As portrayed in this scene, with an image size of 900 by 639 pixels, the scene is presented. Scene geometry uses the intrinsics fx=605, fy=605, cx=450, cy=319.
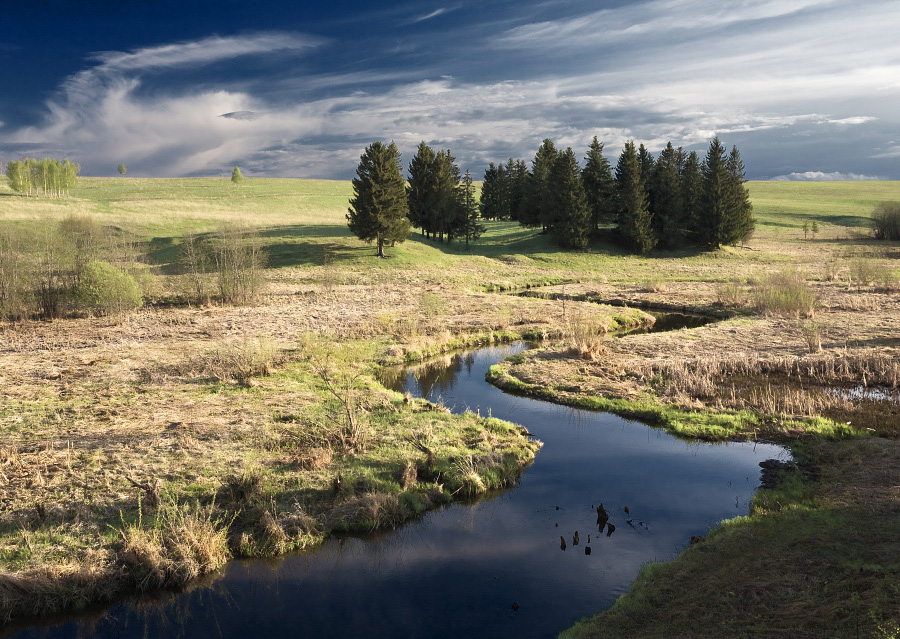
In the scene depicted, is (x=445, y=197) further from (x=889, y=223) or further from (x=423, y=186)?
(x=889, y=223)

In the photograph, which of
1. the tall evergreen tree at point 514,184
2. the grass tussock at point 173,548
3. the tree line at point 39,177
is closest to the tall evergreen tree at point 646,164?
the tall evergreen tree at point 514,184

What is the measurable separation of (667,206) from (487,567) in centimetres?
6444

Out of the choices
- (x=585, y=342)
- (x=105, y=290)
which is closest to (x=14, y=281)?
(x=105, y=290)

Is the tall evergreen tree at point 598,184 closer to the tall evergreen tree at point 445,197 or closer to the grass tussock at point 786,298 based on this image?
the tall evergreen tree at point 445,197

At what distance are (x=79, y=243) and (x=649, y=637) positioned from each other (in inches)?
1692

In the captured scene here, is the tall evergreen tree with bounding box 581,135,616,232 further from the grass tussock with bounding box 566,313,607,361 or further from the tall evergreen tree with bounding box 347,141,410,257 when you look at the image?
the grass tussock with bounding box 566,313,607,361

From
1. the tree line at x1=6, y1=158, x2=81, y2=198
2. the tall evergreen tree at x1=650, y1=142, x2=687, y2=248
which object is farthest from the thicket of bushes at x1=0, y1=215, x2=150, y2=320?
the tree line at x1=6, y1=158, x2=81, y2=198

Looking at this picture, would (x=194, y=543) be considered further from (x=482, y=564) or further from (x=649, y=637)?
(x=649, y=637)

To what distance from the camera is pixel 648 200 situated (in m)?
69.5

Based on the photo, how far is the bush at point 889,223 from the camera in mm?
71688

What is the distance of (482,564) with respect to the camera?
11367mm

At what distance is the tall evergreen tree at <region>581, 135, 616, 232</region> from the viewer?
69000mm

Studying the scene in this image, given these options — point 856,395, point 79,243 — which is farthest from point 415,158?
point 856,395

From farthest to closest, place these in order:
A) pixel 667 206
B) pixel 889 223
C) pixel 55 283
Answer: pixel 889 223, pixel 667 206, pixel 55 283
